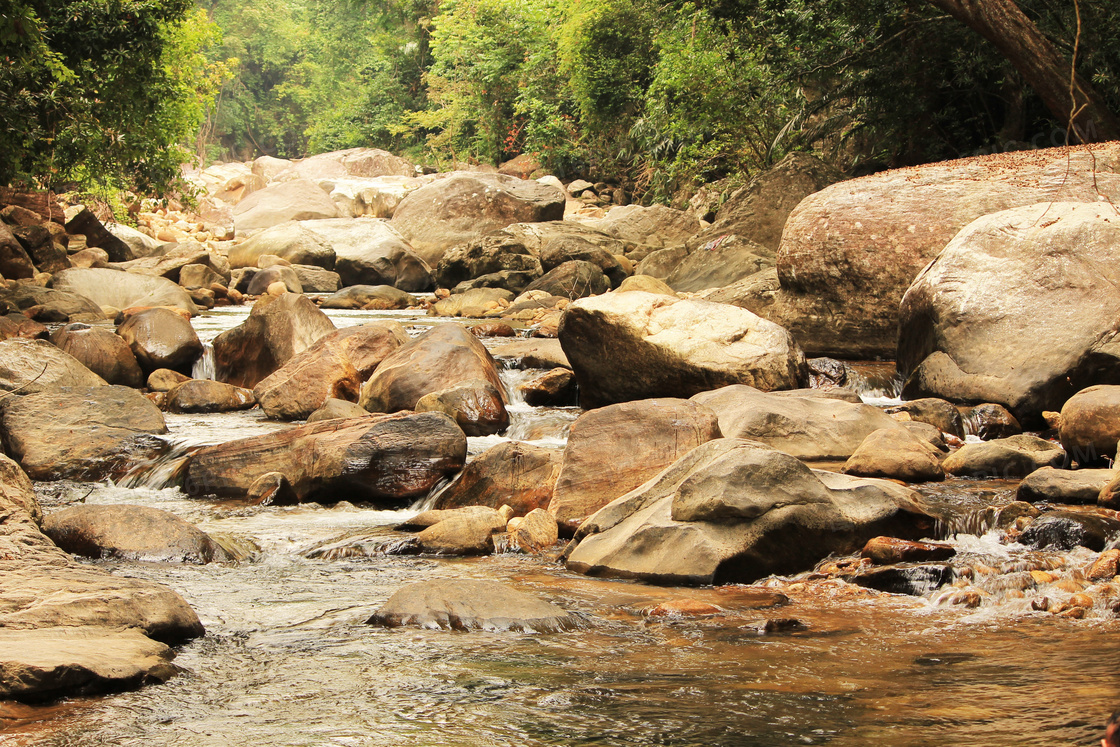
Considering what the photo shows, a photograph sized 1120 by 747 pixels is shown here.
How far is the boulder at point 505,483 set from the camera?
271 inches

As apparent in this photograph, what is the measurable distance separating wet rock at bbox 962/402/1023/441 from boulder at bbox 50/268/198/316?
11946mm

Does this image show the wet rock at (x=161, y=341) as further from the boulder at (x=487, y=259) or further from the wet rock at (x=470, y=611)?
the boulder at (x=487, y=259)

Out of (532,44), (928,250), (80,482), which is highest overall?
(532,44)

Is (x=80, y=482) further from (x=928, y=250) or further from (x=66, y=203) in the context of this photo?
(x=66, y=203)

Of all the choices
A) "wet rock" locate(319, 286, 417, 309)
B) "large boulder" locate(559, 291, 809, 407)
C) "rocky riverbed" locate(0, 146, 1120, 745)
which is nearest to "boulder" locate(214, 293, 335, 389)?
"rocky riverbed" locate(0, 146, 1120, 745)

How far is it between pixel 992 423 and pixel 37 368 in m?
9.25

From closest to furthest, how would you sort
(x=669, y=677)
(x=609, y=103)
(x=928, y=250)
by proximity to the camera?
1. (x=669, y=677)
2. (x=928, y=250)
3. (x=609, y=103)

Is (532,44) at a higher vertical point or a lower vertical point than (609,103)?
higher

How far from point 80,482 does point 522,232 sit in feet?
43.9

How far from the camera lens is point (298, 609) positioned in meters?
4.74

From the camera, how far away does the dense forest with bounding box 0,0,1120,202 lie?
11.6 metres

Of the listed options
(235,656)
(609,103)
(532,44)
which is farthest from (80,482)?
(532,44)

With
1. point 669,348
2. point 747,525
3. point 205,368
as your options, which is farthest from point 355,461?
point 205,368

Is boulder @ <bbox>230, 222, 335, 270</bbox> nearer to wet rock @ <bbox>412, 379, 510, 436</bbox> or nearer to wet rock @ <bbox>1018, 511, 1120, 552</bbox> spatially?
wet rock @ <bbox>412, 379, 510, 436</bbox>
